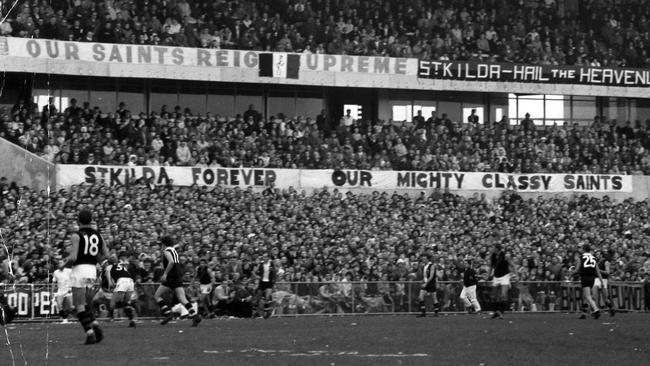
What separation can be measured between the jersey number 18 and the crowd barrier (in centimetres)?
989

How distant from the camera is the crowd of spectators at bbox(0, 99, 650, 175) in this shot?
124ft

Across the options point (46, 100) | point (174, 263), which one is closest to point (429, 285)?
point (174, 263)

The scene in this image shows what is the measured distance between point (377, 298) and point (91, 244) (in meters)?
15.1

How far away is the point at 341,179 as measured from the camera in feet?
135

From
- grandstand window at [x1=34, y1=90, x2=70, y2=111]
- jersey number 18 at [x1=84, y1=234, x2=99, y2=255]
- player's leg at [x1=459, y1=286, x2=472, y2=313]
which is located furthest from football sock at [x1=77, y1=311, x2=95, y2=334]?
grandstand window at [x1=34, y1=90, x2=70, y2=111]

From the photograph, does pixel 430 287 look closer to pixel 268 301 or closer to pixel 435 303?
pixel 435 303

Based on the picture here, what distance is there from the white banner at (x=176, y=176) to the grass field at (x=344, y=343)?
11.1 meters

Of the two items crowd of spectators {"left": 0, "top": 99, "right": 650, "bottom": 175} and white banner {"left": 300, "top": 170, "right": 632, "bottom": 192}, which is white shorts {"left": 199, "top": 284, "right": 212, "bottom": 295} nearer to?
crowd of spectators {"left": 0, "top": 99, "right": 650, "bottom": 175}

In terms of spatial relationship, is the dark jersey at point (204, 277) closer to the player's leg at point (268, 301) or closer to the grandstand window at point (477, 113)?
the player's leg at point (268, 301)

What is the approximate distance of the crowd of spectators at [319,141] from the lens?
124 ft

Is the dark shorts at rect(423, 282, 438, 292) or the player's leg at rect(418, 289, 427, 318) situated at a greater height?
the dark shorts at rect(423, 282, 438, 292)

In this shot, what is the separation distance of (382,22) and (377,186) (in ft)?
25.9

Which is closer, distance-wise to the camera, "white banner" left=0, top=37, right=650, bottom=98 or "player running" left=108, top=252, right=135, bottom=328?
"player running" left=108, top=252, right=135, bottom=328

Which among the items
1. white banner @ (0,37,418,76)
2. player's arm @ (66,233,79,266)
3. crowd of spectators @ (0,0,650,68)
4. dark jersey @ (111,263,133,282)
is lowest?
dark jersey @ (111,263,133,282)
